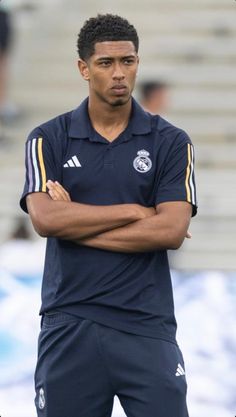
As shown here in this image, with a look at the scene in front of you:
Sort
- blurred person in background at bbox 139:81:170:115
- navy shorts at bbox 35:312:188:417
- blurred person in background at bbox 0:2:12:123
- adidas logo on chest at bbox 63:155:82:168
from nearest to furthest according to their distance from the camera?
navy shorts at bbox 35:312:188:417
adidas logo on chest at bbox 63:155:82:168
blurred person in background at bbox 139:81:170:115
blurred person in background at bbox 0:2:12:123

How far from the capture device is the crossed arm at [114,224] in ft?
11.8

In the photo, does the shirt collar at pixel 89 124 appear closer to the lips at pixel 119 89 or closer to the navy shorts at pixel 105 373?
the lips at pixel 119 89

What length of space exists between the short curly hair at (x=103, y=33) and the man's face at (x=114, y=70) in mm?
19

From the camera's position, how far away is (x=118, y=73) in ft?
11.9

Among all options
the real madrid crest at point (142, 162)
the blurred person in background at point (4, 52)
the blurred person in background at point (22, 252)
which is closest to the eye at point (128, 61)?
the real madrid crest at point (142, 162)

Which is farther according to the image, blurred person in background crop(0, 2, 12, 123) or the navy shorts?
blurred person in background crop(0, 2, 12, 123)

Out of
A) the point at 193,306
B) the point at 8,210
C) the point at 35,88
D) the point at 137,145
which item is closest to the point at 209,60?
the point at 35,88

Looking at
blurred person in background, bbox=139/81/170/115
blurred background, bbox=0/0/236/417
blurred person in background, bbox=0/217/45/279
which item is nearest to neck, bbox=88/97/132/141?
blurred person in background, bbox=0/217/45/279

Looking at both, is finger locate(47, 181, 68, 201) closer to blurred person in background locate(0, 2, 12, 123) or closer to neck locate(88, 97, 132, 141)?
neck locate(88, 97, 132, 141)

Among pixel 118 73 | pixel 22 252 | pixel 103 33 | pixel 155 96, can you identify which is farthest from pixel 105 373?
pixel 155 96

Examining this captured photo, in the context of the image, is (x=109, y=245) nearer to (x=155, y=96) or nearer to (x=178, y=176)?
(x=178, y=176)

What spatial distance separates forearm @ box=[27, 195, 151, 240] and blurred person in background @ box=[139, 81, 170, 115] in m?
4.76

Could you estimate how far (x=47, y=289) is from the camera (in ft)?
12.1

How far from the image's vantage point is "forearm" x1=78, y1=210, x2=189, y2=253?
3602 mm
